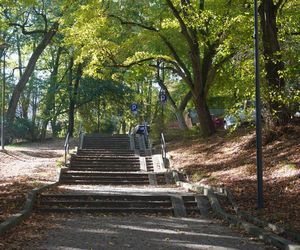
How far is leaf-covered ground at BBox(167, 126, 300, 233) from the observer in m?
10.2

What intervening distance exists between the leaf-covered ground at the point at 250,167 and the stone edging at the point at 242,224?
0.44 m

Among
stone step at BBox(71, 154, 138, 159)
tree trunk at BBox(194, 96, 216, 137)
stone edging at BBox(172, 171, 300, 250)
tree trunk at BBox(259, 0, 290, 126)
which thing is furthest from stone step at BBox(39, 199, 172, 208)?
tree trunk at BBox(194, 96, 216, 137)

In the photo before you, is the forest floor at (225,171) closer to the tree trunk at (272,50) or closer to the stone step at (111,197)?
the tree trunk at (272,50)

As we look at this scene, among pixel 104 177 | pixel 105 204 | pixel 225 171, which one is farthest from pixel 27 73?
pixel 105 204

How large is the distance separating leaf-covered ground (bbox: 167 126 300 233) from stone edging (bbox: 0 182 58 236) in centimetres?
491

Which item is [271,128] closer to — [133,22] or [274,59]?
[274,59]

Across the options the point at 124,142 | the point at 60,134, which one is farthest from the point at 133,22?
the point at 60,134

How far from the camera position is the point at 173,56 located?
2558 cm

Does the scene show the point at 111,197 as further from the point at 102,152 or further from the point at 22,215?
the point at 102,152

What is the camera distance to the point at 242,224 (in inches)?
366

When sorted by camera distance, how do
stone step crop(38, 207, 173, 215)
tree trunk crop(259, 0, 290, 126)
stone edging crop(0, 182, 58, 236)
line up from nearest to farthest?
stone edging crop(0, 182, 58, 236) < stone step crop(38, 207, 173, 215) < tree trunk crop(259, 0, 290, 126)

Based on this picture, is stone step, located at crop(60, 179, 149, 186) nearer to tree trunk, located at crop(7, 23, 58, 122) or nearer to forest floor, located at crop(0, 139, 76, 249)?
forest floor, located at crop(0, 139, 76, 249)

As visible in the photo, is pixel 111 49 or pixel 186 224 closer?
pixel 186 224

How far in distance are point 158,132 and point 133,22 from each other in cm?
914
